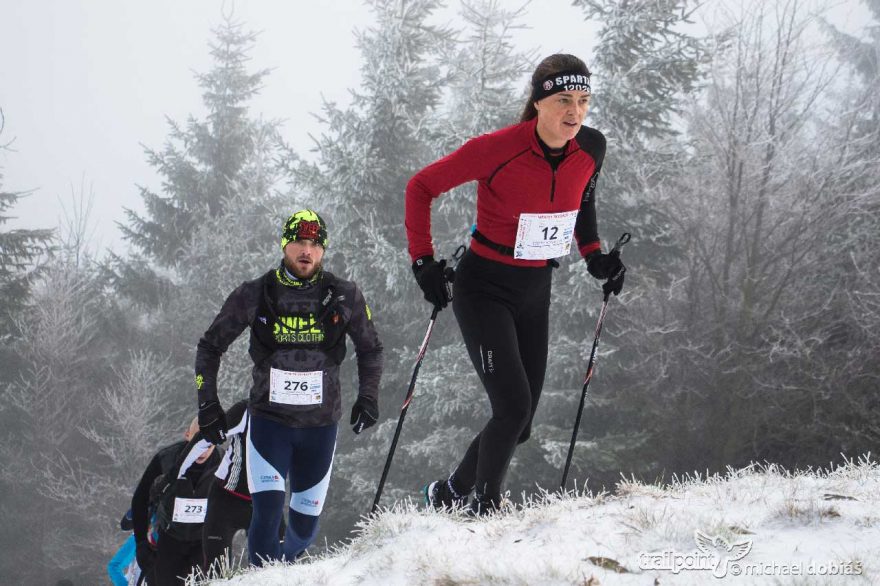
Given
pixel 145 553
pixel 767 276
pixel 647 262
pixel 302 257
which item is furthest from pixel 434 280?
pixel 647 262

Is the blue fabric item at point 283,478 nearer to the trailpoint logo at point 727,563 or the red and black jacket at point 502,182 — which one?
the red and black jacket at point 502,182

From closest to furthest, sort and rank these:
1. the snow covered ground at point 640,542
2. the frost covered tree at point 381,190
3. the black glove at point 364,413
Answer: the snow covered ground at point 640,542
the black glove at point 364,413
the frost covered tree at point 381,190

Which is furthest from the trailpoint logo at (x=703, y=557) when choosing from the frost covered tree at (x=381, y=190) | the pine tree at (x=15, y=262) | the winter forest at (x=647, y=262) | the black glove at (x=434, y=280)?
the pine tree at (x=15, y=262)

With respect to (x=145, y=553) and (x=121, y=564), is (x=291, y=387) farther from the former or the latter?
(x=121, y=564)

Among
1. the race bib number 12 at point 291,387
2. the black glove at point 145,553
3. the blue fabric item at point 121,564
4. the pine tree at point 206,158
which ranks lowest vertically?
the blue fabric item at point 121,564

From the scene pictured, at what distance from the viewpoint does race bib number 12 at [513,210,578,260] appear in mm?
4180

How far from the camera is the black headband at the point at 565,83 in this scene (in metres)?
4.09

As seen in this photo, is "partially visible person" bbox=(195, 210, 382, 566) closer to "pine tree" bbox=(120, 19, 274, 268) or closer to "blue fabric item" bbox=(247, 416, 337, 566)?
"blue fabric item" bbox=(247, 416, 337, 566)

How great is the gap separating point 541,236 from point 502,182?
0.41m

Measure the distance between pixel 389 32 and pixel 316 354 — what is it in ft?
70.3

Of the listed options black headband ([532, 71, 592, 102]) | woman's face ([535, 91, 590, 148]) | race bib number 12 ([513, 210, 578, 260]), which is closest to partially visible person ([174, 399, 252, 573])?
race bib number 12 ([513, 210, 578, 260])

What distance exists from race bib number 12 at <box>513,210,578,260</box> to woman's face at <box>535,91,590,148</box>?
0.47 metres

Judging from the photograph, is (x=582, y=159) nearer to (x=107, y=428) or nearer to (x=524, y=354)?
(x=524, y=354)

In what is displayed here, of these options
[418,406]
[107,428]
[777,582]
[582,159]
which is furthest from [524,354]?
[107,428]
